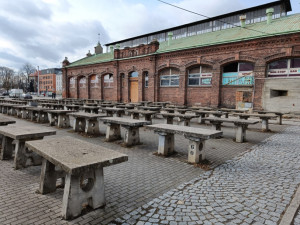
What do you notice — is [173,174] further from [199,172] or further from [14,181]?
[14,181]

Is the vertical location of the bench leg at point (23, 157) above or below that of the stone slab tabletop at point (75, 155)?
below

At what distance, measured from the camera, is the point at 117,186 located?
339 centimetres

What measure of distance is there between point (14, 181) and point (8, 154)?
1568 mm

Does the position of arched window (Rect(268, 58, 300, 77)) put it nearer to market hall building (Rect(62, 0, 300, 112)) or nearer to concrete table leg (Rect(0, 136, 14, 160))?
market hall building (Rect(62, 0, 300, 112))

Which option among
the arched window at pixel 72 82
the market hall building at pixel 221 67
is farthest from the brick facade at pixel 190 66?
the arched window at pixel 72 82

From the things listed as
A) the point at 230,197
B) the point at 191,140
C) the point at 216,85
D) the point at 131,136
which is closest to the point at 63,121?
the point at 131,136

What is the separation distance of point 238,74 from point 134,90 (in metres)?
10.8

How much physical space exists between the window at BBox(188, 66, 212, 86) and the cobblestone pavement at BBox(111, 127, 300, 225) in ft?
40.0

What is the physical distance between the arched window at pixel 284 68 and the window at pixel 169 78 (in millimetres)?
7435

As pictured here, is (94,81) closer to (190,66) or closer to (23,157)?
(190,66)

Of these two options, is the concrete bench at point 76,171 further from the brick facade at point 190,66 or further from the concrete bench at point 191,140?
the brick facade at point 190,66

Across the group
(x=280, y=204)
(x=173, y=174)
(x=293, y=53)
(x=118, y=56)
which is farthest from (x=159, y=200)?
(x=118, y=56)

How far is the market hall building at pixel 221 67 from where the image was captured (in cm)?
1284

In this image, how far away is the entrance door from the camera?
21252 mm
